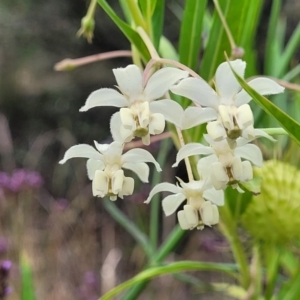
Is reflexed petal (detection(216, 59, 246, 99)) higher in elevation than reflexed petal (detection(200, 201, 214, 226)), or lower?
higher

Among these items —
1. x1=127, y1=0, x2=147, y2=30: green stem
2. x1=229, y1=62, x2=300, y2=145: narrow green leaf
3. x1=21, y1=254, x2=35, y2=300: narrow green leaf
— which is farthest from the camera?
x1=21, y1=254, x2=35, y2=300: narrow green leaf

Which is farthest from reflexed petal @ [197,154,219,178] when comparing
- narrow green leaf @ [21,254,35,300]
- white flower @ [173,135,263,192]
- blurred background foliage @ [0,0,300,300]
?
blurred background foliage @ [0,0,300,300]

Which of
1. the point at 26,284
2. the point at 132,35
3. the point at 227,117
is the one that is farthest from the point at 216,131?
the point at 26,284

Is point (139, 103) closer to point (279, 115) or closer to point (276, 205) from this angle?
point (279, 115)

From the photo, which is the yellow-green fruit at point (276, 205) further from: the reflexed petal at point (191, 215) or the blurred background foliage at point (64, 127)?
the blurred background foliage at point (64, 127)

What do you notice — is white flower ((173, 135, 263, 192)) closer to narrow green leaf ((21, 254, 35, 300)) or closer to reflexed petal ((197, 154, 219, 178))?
reflexed petal ((197, 154, 219, 178))

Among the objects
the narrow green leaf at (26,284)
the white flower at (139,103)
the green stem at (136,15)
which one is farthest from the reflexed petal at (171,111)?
the narrow green leaf at (26,284)
